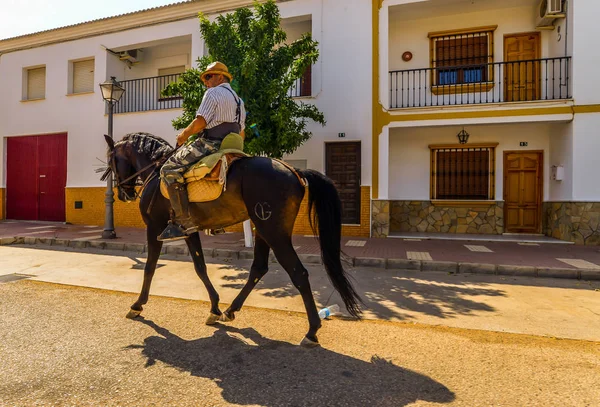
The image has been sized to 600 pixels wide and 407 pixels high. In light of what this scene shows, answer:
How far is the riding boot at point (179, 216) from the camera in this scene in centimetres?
335

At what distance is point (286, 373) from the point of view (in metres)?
2.37

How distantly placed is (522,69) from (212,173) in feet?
37.4

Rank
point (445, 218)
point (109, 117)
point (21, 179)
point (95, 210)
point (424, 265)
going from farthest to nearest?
point (21, 179) < point (95, 210) < point (445, 218) < point (109, 117) < point (424, 265)

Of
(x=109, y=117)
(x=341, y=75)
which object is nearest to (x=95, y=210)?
(x=109, y=117)

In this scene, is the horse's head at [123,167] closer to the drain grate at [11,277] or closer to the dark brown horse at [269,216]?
the dark brown horse at [269,216]

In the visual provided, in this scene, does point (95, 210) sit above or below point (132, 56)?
below

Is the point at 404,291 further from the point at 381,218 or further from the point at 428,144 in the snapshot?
the point at 428,144

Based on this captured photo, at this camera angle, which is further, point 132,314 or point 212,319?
point 132,314

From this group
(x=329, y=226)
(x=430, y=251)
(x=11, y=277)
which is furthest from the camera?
(x=430, y=251)

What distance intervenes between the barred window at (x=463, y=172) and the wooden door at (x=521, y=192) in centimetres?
54

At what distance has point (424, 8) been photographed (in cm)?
1055

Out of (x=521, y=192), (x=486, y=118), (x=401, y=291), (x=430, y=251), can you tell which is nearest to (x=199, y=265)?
(x=401, y=291)

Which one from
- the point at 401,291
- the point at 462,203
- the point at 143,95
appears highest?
the point at 143,95

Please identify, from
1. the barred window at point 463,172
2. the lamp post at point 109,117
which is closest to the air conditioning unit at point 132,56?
the lamp post at point 109,117
